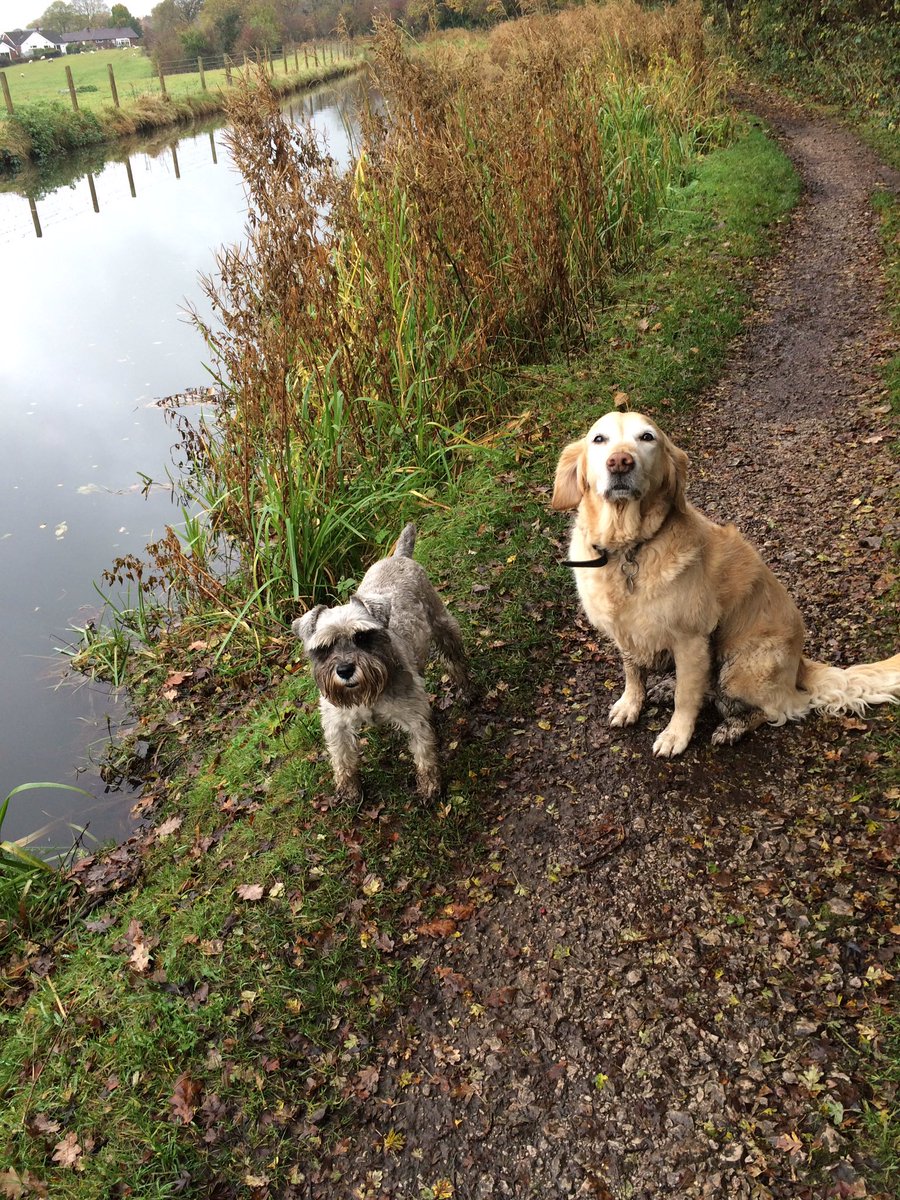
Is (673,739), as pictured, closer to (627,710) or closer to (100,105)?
(627,710)

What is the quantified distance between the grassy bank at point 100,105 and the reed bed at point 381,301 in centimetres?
1614

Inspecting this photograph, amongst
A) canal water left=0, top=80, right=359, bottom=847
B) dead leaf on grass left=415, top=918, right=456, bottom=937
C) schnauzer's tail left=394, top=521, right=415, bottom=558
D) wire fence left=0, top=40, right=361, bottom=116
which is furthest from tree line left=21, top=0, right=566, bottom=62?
dead leaf on grass left=415, top=918, right=456, bottom=937

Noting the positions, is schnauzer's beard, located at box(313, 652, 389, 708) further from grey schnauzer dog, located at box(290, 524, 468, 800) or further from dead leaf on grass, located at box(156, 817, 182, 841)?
dead leaf on grass, located at box(156, 817, 182, 841)

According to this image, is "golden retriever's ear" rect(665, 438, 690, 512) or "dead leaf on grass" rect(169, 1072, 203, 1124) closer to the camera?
"dead leaf on grass" rect(169, 1072, 203, 1124)

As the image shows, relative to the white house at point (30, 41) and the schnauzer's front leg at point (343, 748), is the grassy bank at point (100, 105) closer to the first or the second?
the schnauzer's front leg at point (343, 748)

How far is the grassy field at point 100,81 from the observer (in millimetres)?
29375

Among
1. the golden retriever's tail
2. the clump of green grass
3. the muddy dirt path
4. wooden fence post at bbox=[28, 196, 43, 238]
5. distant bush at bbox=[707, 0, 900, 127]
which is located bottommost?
the clump of green grass

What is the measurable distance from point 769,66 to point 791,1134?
88.6 ft

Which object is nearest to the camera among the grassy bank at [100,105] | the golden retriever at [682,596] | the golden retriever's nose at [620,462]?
the golden retriever's nose at [620,462]

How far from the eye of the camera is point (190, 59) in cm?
4038

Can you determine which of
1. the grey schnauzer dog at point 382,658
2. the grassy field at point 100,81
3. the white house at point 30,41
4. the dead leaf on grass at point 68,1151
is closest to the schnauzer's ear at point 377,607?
the grey schnauzer dog at point 382,658

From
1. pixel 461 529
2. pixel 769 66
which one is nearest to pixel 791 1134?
pixel 461 529

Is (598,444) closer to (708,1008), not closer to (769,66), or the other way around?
(708,1008)

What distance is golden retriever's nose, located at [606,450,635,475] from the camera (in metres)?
3.33
